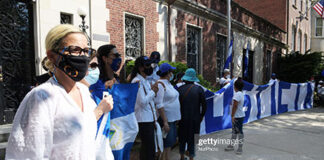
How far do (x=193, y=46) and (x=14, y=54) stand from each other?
839 centimetres

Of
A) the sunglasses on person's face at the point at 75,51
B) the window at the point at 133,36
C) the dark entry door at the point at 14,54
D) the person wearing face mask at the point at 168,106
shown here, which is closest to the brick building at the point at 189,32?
the window at the point at 133,36

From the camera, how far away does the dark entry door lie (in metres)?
5.49

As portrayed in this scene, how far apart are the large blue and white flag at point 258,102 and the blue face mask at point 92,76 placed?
4137 millimetres

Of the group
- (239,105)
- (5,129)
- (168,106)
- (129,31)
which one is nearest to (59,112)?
(168,106)

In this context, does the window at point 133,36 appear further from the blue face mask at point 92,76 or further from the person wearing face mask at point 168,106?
the blue face mask at point 92,76

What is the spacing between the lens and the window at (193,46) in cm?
1150

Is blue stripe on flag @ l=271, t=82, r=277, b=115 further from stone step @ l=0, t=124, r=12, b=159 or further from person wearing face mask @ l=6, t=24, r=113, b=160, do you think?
person wearing face mask @ l=6, t=24, r=113, b=160

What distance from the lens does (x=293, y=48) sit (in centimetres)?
2722

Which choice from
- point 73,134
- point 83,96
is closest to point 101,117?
point 83,96

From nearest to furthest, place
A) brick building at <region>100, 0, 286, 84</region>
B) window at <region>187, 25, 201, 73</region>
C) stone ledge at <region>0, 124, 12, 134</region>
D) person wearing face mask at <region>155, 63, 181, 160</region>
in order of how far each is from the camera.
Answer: person wearing face mask at <region>155, 63, 181, 160</region>
stone ledge at <region>0, 124, 12, 134</region>
brick building at <region>100, 0, 286, 84</region>
window at <region>187, 25, 201, 73</region>

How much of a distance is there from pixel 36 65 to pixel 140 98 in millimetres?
4244

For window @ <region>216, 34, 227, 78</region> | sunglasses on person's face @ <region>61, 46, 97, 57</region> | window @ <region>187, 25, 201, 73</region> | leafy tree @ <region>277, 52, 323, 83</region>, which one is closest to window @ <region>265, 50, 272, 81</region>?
leafy tree @ <region>277, 52, 323, 83</region>

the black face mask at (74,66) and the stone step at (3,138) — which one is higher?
the black face mask at (74,66)

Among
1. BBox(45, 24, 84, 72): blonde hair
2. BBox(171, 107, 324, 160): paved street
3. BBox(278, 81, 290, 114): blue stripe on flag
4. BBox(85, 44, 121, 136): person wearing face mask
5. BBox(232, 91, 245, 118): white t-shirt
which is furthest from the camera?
BBox(278, 81, 290, 114): blue stripe on flag
